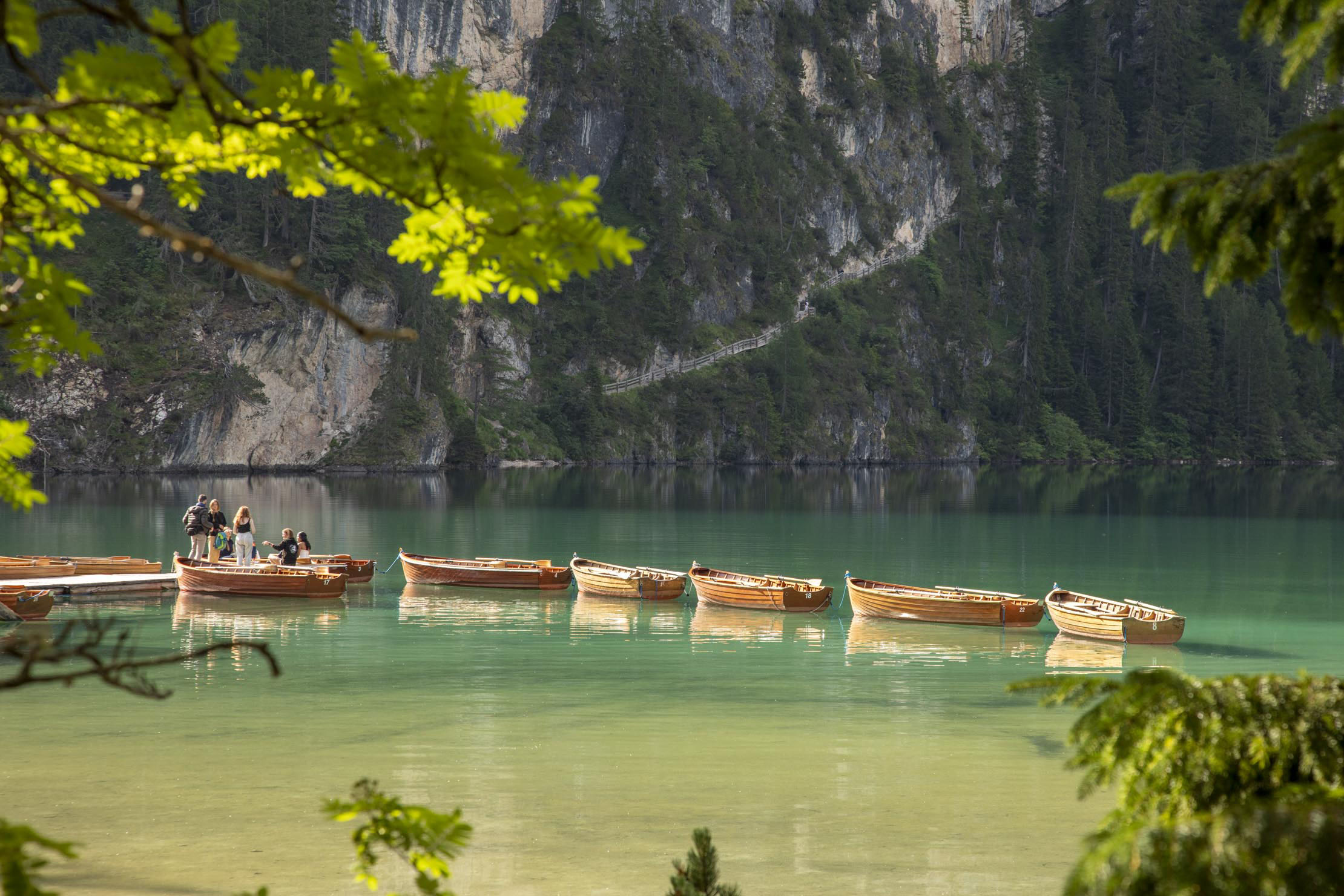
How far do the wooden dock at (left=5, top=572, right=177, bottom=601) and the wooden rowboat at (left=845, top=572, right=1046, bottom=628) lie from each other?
15.3 meters

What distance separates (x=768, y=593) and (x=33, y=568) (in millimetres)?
16908

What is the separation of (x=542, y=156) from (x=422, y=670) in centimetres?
9875

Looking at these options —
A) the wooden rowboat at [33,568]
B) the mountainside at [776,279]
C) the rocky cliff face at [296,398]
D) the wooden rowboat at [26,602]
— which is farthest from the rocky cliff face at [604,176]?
the wooden rowboat at [26,602]

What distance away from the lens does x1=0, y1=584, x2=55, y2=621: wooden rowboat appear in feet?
85.6

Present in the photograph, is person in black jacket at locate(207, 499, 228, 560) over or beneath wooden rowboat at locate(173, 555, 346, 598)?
over

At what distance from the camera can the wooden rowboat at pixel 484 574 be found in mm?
33125

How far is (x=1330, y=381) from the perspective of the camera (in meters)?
139

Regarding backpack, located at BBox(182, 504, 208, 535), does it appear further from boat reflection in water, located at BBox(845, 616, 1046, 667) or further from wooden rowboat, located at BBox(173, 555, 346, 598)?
boat reflection in water, located at BBox(845, 616, 1046, 667)

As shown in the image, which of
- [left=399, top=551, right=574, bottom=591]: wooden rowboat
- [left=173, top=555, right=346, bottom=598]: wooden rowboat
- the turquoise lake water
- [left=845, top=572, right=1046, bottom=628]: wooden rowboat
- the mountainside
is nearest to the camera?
the turquoise lake water

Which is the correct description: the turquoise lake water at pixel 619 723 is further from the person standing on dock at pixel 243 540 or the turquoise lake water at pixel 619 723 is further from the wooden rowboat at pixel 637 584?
the person standing on dock at pixel 243 540

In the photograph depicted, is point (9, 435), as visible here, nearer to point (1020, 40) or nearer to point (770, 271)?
point (770, 271)

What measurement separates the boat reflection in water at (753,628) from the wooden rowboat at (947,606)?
91cm

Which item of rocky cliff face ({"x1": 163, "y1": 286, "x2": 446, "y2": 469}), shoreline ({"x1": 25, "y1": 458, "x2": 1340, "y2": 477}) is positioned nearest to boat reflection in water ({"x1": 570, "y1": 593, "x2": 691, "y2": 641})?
shoreline ({"x1": 25, "y1": 458, "x2": 1340, "y2": 477})

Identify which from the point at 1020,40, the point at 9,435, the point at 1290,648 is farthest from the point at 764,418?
the point at 9,435
